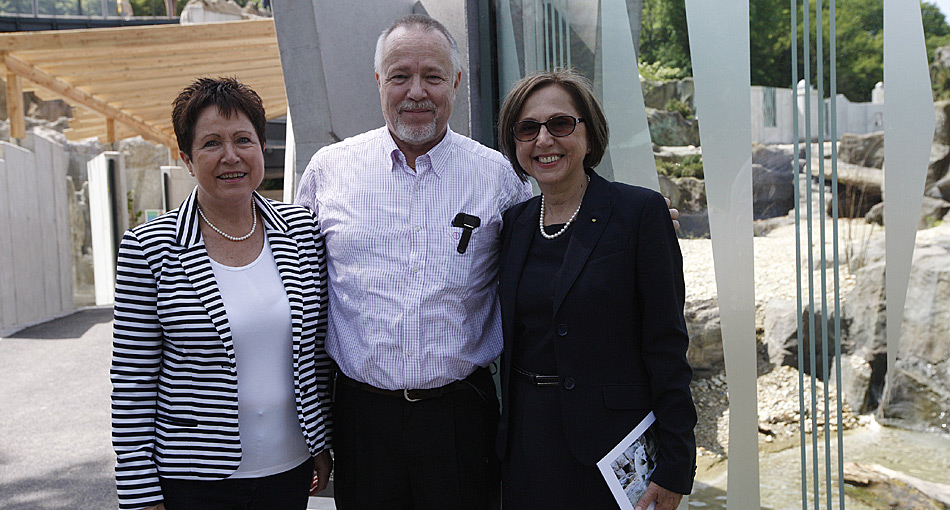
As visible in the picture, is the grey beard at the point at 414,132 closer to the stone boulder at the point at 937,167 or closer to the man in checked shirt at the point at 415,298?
the man in checked shirt at the point at 415,298

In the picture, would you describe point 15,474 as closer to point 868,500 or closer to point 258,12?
point 868,500

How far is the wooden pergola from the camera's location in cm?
1009

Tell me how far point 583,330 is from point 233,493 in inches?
44.7

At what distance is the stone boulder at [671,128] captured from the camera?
271cm

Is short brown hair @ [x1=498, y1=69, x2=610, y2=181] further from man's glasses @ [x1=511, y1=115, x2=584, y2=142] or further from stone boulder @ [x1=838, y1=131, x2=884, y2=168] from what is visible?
stone boulder @ [x1=838, y1=131, x2=884, y2=168]

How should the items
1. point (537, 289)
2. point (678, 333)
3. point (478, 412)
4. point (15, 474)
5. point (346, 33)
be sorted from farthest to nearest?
1. point (15, 474)
2. point (346, 33)
3. point (478, 412)
4. point (537, 289)
5. point (678, 333)

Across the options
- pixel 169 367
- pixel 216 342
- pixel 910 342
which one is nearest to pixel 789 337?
pixel 910 342

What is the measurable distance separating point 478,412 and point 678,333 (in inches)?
30.9

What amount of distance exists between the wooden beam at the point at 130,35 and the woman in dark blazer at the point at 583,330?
9.12 meters

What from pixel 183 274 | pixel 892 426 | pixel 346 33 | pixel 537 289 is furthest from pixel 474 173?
pixel 346 33

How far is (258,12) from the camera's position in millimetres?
30953

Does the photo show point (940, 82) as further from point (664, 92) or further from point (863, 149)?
point (664, 92)

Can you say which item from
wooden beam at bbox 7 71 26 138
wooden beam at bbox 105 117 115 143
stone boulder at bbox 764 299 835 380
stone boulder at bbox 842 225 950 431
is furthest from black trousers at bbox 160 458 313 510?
wooden beam at bbox 105 117 115 143

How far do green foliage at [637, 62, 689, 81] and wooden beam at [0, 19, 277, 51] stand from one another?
8.49 metres
